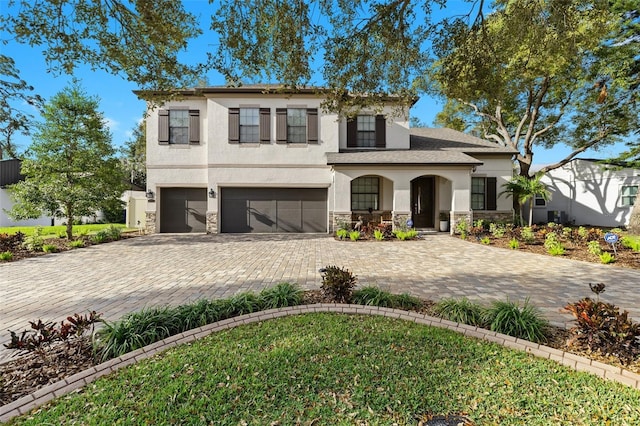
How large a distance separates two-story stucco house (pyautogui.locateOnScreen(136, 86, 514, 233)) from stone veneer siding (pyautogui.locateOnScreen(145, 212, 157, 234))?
0.05 m

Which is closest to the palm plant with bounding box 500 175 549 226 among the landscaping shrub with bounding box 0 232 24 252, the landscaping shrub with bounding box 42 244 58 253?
the landscaping shrub with bounding box 42 244 58 253

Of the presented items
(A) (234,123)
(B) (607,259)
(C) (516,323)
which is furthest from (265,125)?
(B) (607,259)

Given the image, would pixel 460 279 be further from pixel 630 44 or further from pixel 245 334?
pixel 630 44

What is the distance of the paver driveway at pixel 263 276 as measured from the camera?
481 cm

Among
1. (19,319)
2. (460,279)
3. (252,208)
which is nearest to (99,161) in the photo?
(252,208)

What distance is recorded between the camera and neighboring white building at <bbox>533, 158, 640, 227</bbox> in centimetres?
1591

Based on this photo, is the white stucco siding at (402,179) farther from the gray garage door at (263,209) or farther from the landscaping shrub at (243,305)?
the landscaping shrub at (243,305)

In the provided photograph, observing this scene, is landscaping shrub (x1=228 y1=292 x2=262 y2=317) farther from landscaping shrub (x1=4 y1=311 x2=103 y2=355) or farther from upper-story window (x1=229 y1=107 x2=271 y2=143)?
upper-story window (x1=229 y1=107 x2=271 y2=143)

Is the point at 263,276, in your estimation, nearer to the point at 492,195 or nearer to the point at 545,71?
the point at 545,71

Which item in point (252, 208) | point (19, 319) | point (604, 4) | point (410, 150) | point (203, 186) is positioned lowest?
point (19, 319)

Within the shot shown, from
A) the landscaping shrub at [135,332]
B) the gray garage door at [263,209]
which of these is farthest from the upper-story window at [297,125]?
the landscaping shrub at [135,332]

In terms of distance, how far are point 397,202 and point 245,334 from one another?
36.9 ft

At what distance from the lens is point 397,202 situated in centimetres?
1355

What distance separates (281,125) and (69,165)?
29.6 ft
